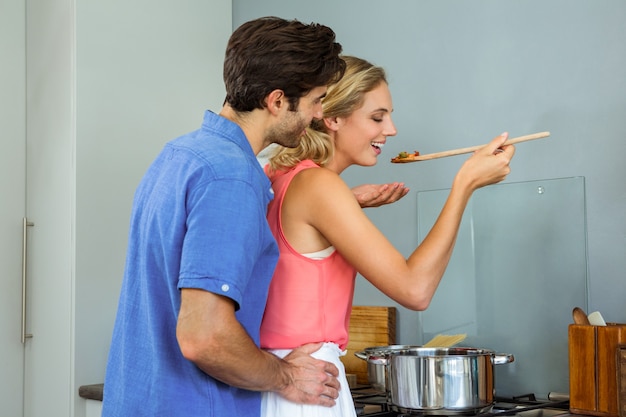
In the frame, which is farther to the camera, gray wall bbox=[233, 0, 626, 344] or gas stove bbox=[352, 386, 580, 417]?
gray wall bbox=[233, 0, 626, 344]

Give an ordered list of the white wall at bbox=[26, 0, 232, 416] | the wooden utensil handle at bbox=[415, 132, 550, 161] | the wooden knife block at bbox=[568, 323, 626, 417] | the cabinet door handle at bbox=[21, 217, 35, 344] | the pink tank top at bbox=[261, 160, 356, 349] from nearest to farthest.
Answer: the pink tank top at bbox=[261, 160, 356, 349] < the wooden utensil handle at bbox=[415, 132, 550, 161] < the wooden knife block at bbox=[568, 323, 626, 417] < the white wall at bbox=[26, 0, 232, 416] < the cabinet door handle at bbox=[21, 217, 35, 344]

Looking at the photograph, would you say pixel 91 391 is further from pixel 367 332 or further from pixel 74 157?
pixel 367 332

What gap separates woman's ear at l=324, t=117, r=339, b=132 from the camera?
4.79 feet

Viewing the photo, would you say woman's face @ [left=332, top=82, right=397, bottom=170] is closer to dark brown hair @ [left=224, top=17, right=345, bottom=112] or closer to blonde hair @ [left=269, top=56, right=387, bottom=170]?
blonde hair @ [left=269, top=56, right=387, bottom=170]

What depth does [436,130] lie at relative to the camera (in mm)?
2121

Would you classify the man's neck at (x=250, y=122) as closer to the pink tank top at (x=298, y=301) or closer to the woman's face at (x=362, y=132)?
the pink tank top at (x=298, y=301)

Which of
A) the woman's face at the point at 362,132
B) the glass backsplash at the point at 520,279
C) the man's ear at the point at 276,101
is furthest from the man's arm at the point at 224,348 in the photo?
the glass backsplash at the point at 520,279

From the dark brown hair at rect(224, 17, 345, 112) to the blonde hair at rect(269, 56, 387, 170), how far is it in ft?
0.78

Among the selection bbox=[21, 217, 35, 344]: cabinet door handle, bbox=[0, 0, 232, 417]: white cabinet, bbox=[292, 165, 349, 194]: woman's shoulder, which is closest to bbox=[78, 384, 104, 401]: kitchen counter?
bbox=[0, 0, 232, 417]: white cabinet

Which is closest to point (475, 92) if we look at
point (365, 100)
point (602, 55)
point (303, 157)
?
point (602, 55)

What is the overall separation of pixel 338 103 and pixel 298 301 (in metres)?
0.39

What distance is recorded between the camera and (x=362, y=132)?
1.46 metres

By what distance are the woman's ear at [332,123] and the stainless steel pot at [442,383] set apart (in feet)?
1.49

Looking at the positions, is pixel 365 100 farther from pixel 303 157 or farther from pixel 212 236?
pixel 212 236
